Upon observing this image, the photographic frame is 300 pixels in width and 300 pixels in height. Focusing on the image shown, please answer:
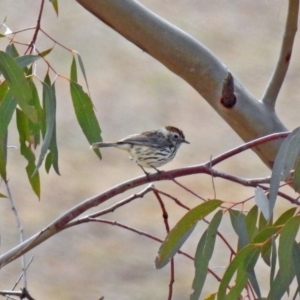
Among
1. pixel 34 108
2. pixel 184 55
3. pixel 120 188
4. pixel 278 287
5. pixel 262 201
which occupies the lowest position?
pixel 278 287

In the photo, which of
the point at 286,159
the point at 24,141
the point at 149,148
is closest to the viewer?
the point at 286,159

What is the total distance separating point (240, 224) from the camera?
149 cm

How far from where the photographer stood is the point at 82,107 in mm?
1745

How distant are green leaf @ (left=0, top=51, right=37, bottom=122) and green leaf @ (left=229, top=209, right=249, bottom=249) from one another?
0.43 m

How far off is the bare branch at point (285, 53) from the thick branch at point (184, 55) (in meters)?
0.08

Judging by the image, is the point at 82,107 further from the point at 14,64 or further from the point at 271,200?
the point at 271,200

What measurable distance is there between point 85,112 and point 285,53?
0.48 meters

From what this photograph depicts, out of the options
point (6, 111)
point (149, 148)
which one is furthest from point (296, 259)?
point (149, 148)

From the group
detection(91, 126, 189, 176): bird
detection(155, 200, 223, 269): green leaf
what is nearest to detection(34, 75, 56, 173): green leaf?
detection(155, 200, 223, 269): green leaf

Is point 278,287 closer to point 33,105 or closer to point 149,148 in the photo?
point 33,105

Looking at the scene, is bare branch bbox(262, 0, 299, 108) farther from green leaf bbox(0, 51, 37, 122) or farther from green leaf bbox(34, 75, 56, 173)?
green leaf bbox(0, 51, 37, 122)

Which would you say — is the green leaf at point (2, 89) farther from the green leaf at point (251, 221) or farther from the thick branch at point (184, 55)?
the green leaf at point (251, 221)

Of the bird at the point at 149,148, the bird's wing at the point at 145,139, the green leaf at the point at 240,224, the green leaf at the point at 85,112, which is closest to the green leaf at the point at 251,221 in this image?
the green leaf at the point at 240,224

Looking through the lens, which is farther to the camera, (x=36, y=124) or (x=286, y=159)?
(x=36, y=124)
